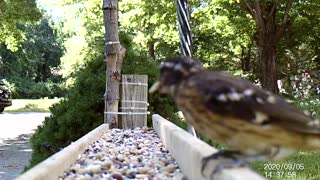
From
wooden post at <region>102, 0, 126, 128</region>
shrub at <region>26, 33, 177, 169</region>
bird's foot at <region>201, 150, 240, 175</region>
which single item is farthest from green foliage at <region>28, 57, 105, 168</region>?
bird's foot at <region>201, 150, 240, 175</region>

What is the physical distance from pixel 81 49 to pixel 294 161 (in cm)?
1881

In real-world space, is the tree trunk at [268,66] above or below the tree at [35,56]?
below

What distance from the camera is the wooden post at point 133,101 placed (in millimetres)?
5504

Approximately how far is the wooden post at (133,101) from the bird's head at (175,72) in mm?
3992

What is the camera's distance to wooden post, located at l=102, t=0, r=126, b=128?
5371mm

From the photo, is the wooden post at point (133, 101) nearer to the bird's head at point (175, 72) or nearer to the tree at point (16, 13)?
the bird's head at point (175, 72)

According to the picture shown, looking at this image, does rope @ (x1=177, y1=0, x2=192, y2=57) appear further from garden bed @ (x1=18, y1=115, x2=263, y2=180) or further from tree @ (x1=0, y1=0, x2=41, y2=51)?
tree @ (x1=0, y1=0, x2=41, y2=51)

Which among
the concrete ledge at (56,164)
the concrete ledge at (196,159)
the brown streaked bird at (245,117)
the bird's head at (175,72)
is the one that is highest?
the bird's head at (175,72)

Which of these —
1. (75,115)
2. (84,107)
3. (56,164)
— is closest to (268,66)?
(84,107)

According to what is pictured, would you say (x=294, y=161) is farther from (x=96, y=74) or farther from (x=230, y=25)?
(x=230, y=25)

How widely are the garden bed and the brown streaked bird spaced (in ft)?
0.34

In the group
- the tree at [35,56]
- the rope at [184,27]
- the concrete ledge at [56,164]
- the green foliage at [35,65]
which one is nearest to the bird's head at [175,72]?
the concrete ledge at [56,164]

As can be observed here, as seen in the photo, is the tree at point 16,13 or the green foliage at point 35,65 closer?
the tree at point 16,13

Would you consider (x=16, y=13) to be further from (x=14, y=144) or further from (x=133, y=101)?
(x=133, y=101)
